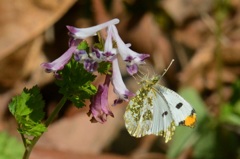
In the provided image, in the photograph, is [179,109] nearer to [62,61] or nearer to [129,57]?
[129,57]

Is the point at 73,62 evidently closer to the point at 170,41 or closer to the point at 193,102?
the point at 193,102

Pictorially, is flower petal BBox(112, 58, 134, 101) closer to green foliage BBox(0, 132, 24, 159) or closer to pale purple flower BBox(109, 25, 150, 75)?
pale purple flower BBox(109, 25, 150, 75)

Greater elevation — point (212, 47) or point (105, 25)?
point (105, 25)

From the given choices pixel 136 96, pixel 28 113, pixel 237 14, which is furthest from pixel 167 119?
pixel 237 14

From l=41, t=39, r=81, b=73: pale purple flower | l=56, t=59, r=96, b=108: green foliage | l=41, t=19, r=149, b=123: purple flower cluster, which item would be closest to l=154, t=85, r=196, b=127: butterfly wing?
l=41, t=19, r=149, b=123: purple flower cluster

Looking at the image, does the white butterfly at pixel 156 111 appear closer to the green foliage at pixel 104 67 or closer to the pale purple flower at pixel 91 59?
the green foliage at pixel 104 67

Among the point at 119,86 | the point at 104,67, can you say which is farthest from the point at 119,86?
the point at 104,67
